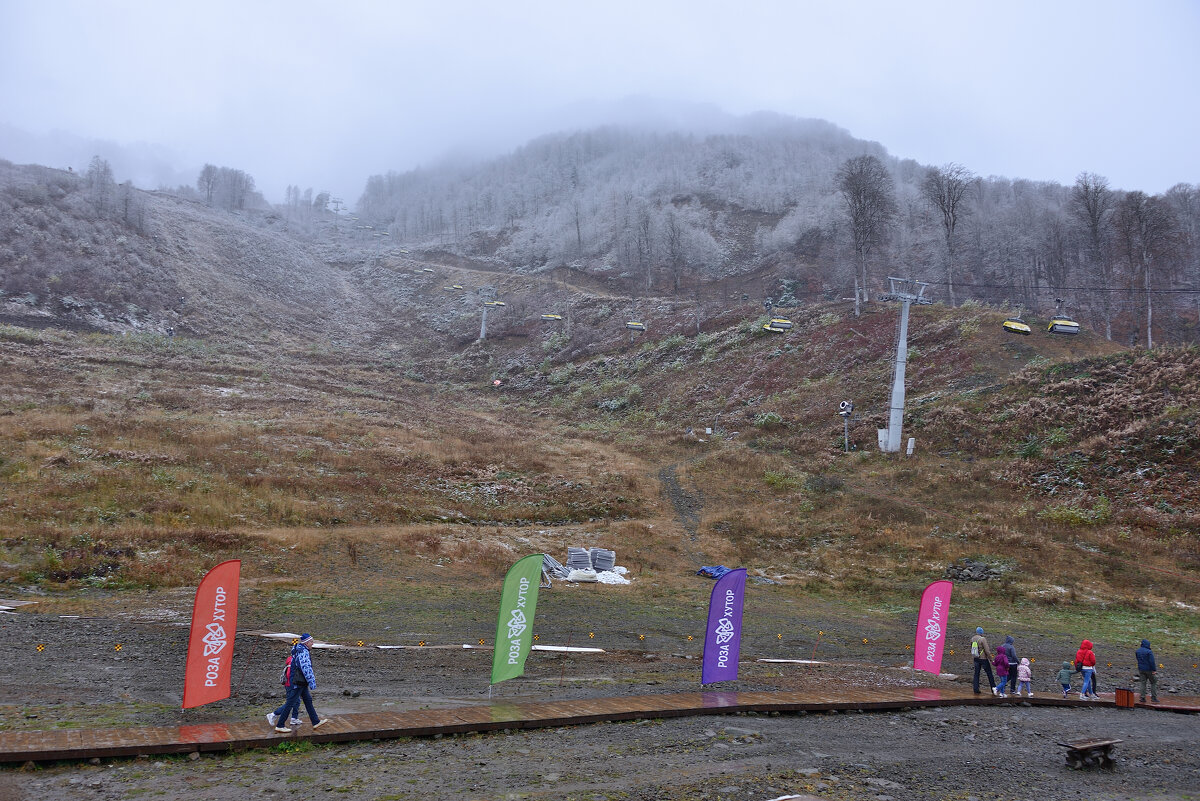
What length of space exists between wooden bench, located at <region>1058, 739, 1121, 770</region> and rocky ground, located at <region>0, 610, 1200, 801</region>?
0.82 ft

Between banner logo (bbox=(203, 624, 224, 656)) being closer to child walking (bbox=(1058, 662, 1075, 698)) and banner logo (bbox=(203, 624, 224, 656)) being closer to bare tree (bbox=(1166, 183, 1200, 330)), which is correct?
child walking (bbox=(1058, 662, 1075, 698))

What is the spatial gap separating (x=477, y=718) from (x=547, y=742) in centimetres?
138

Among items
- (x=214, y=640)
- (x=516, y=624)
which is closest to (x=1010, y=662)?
(x=516, y=624)

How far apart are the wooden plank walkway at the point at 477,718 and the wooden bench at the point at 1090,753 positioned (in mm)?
3196

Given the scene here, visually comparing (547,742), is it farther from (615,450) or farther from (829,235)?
(829,235)

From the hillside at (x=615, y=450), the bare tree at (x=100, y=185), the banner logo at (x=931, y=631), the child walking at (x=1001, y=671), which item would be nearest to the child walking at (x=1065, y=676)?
the child walking at (x=1001, y=671)

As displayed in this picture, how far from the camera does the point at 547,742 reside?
11242 millimetres

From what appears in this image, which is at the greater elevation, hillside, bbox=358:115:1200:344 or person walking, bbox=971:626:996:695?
hillside, bbox=358:115:1200:344

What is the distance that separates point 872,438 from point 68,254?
9831cm

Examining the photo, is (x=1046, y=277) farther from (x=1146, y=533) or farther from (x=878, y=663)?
(x=878, y=663)

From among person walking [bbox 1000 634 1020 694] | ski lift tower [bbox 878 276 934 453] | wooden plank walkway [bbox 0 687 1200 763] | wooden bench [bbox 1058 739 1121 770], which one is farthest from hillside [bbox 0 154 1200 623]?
wooden bench [bbox 1058 739 1121 770]

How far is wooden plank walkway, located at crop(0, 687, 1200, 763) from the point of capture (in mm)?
9625

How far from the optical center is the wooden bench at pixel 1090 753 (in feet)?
36.6

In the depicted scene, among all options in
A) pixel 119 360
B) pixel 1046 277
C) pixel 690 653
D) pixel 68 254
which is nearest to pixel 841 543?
pixel 690 653
